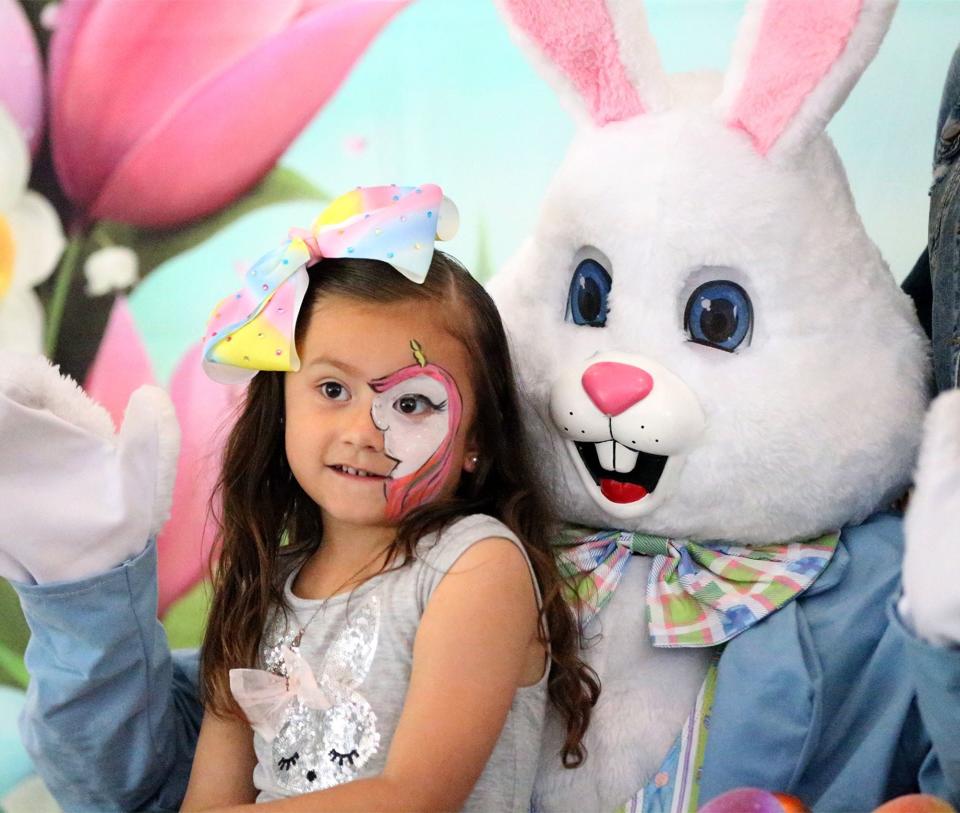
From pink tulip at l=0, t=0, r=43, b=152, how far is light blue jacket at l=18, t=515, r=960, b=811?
0.82 m

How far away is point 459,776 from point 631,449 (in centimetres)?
31

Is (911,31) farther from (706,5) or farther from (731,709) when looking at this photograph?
(731,709)

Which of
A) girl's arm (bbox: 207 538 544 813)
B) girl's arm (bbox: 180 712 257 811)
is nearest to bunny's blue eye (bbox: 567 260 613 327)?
girl's arm (bbox: 207 538 544 813)

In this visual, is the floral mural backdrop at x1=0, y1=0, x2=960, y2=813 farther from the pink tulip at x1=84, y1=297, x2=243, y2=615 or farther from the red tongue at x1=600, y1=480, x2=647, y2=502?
the red tongue at x1=600, y1=480, x2=647, y2=502

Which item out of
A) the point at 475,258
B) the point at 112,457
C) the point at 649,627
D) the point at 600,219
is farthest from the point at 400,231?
the point at 475,258

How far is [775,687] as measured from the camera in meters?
0.94

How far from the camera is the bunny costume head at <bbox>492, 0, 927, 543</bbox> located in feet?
3.14

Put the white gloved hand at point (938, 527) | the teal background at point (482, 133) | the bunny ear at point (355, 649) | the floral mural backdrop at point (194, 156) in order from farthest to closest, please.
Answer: the floral mural backdrop at point (194, 156), the teal background at point (482, 133), the bunny ear at point (355, 649), the white gloved hand at point (938, 527)

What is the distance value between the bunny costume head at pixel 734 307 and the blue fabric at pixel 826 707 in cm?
8

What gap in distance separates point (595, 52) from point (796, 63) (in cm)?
19

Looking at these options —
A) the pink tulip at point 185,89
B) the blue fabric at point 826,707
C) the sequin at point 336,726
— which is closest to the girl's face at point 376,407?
the sequin at point 336,726

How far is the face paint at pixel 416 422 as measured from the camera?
977 mm

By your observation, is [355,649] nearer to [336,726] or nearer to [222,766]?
[336,726]

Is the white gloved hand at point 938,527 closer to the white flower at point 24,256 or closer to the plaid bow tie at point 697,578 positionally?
the plaid bow tie at point 697,578
